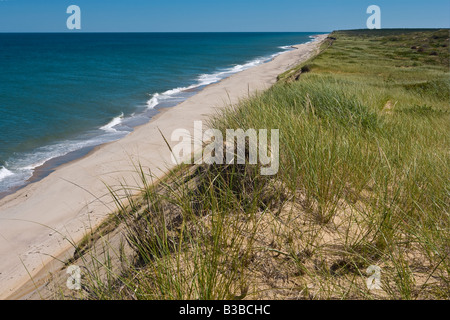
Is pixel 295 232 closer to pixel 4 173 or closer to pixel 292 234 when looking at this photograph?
pixel 292 234

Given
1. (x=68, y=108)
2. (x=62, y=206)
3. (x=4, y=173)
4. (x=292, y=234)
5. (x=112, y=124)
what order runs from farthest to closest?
(x=68, y=108) → (x=112, y=124) → (x=4, y=173) → (x=62, y=206) → (x=292, y=234)

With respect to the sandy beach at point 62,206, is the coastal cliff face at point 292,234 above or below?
above

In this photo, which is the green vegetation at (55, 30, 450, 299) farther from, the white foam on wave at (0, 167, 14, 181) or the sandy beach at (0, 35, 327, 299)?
the white foam on wave at (0, 167, 14, 181)

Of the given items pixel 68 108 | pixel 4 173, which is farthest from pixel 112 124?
pixel 4 173

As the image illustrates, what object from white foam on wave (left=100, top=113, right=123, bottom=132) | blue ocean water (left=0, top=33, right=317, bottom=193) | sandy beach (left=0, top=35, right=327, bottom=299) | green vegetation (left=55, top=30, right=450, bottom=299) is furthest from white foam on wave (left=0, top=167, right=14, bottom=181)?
green vegetation (left=55, top=30, right=450, bottom=299)

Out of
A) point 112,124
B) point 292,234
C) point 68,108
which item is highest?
point 68,108

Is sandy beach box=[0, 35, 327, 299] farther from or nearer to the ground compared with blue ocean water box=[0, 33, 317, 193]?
nearer to the ground

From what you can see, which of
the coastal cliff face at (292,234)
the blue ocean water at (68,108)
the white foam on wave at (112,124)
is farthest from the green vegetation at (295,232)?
the white foam on wave at (112,124)

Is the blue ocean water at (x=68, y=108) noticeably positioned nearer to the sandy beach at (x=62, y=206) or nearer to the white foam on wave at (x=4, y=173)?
the white foam on wave at (x=4, y=173)

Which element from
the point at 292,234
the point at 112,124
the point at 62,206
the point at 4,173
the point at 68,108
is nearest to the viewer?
the point at 292,234
